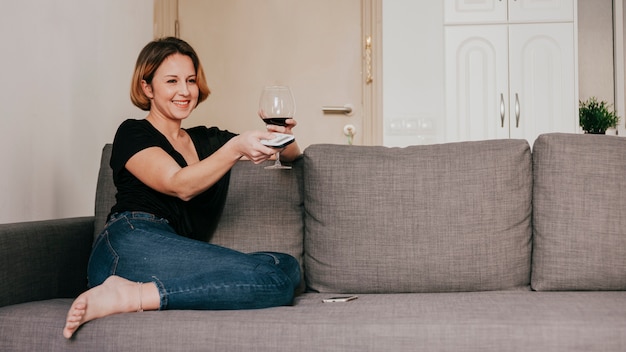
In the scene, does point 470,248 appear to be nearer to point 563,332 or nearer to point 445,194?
point 445,194

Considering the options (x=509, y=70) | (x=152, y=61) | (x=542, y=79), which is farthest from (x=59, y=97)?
(x=542, y=79)

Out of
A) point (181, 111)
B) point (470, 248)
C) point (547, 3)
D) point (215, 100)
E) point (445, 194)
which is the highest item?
point (547, 3)

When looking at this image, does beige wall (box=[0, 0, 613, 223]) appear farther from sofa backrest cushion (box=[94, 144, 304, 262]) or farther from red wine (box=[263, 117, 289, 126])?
red wine (box=[263, 117, 289, 126])

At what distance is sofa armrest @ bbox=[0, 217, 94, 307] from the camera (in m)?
1.65

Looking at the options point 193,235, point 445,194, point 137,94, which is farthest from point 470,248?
point 137,94

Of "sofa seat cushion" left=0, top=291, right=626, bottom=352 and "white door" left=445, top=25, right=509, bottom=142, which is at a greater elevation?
"white door" left=445, top=25, right=509, bottom=142

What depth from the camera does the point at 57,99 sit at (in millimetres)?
2482

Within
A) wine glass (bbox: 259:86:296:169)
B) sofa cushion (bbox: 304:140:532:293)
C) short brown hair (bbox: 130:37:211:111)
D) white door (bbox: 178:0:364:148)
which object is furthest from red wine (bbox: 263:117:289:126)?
white door (bbox: 178:0:364:148)

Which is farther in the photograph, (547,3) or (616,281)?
(547,3)

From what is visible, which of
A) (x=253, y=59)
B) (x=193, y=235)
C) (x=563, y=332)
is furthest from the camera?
(x=253, y=59)

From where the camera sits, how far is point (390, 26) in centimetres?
393

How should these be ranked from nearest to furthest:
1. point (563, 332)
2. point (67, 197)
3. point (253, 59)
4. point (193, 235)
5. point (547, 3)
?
point (563, 332) → point (193, 235) → point (67, 197) → point (547, 3) → point (253, 59)

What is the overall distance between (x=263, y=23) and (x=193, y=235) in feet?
8.16

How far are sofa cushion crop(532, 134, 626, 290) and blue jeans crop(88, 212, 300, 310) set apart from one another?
712 millimetres
